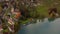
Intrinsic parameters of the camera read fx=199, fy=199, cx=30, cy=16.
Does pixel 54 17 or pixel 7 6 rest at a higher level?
pixel 7 6

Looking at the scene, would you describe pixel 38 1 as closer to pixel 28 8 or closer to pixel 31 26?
pixel 28 8

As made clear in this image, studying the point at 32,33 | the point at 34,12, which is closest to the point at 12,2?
the point at 34,12

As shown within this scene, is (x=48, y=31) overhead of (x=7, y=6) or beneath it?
beneath

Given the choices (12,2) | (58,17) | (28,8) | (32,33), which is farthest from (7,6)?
(58,17)

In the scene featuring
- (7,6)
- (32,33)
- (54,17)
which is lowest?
(32,33)

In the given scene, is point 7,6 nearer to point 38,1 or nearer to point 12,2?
point 12,2
